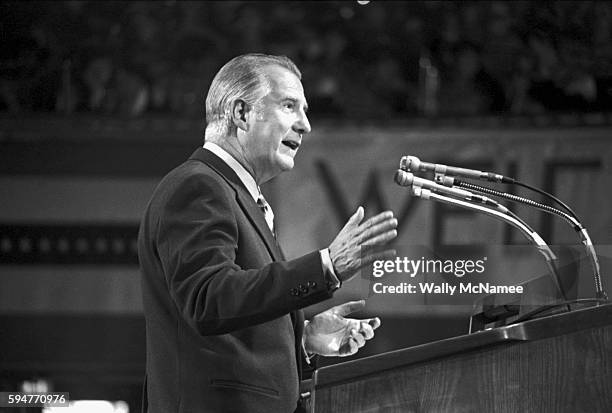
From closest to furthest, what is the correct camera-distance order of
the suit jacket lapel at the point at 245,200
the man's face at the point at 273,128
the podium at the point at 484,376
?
1. the podium at the point at 484,376
2. the suit jacket lapel at the point at 245,200
3. the man's face at the point at 273,128

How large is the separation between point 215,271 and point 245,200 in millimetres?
268

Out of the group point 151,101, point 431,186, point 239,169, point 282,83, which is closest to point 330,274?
point 431,186

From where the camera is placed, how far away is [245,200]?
6.11ft

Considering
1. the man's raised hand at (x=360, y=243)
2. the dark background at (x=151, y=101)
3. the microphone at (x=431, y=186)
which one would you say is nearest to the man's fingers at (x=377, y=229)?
the man's raised hand at (x=360, y=243)

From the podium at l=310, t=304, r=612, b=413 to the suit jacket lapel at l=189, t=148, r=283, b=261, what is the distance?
41cm

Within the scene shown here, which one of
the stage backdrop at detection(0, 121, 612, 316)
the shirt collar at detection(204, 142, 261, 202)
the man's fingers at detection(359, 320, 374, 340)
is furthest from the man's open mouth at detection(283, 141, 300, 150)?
the stage backdrop at detection(0, 121, 612, 316)

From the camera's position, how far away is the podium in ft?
4.95

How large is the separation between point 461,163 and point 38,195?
1821 millimetres

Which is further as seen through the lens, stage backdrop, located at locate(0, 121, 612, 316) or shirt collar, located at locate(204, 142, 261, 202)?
stage backdrop, located at locate(0, 121, 612, 316)

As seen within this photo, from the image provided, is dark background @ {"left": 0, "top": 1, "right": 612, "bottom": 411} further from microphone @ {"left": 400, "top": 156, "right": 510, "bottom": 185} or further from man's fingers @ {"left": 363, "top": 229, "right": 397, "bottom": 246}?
man's fingers @ {"left": 363, "top": 229, "right": 397, "bottom": 246}

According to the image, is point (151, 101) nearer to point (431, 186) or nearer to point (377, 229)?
point (431, 186)

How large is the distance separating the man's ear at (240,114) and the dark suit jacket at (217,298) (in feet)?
0.36

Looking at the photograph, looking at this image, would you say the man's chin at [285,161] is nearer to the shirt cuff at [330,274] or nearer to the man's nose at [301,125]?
the man's nose at [301,125]

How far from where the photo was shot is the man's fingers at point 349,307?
1907 millimetres
